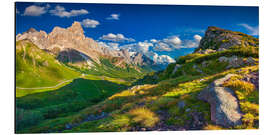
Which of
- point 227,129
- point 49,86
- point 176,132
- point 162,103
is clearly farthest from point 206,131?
point 49,86

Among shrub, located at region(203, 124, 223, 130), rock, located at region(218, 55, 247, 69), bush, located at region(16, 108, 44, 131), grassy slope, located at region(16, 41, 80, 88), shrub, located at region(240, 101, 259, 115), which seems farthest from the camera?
grassy slope, located at region(16, 41, 80, 88)

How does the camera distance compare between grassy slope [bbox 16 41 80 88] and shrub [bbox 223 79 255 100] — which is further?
grassy slope [bbox 16 41 80 88]

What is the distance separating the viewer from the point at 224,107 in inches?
226

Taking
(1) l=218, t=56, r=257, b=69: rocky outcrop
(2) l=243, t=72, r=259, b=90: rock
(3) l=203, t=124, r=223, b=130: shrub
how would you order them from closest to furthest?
(3) l=203, t=124, r=223, b=130: shrub
(2) l=243, t=72, r=259, b=90: rock
(1) l=218, t=56, r=257, b=69: rocky outcrop

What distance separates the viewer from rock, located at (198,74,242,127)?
5488 mm

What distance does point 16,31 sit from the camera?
995 cm

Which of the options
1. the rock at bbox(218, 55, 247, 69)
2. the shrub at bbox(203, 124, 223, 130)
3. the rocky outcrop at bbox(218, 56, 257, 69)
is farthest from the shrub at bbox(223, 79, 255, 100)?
the rock at bbox(218, 55, 247, 69)

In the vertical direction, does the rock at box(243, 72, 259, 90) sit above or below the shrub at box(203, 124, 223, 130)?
above

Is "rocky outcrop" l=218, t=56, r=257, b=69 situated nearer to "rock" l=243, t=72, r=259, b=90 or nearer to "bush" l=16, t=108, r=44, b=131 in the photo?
"rock" l=243, t=72, r=259, b=90

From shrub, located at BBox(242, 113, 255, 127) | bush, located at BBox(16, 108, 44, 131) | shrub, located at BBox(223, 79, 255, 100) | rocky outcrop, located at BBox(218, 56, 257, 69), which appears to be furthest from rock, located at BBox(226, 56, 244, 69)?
bush, located at BBox(16, 108, 44, 131)

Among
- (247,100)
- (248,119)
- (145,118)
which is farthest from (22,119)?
(247,100)

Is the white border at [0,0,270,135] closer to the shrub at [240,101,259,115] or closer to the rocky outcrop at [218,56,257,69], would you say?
Answer: the shrub at [240,101,259,115]

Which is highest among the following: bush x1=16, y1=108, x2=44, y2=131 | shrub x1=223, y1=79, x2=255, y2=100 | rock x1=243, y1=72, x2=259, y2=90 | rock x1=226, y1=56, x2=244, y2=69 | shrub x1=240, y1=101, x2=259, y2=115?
rock x1=226, y1=56, x2=244, y2=69
